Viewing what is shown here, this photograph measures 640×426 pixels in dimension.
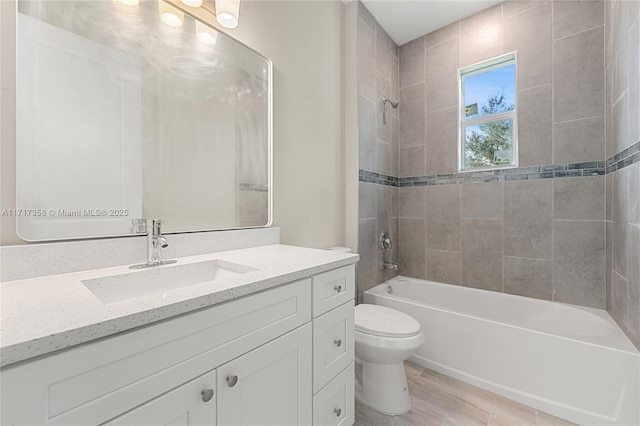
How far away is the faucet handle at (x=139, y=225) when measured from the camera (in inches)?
42.7

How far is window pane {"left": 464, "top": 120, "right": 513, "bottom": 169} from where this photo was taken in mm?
2332

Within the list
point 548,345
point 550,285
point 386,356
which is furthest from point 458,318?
point 550,285

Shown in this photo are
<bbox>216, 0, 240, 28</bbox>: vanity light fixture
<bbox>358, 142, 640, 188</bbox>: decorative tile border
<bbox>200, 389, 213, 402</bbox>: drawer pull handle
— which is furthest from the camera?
<bbox>358, 142, 640, 188</bbox>: decorative tile border

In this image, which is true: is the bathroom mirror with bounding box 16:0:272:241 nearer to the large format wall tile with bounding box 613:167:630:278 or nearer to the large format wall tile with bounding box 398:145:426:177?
the large format wall tile with bounding box 398:145:426:177

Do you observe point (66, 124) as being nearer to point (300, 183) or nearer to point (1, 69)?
point (1, 69)

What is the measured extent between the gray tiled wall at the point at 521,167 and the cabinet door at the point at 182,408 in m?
2.36

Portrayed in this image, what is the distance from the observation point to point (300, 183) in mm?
1836

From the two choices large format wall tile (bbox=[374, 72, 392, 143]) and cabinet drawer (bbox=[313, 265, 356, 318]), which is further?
large format wall tile (bbox=[374, 72, 392, 143])

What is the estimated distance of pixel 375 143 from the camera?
2445 mm

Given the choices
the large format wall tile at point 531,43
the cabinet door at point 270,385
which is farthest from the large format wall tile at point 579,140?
the cabinet door at point 270,385

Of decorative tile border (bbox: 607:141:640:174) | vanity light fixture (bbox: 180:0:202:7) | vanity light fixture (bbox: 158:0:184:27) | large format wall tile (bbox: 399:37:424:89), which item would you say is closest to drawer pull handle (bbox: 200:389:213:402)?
vanity light fixture (bbox: 158:0:184:27)

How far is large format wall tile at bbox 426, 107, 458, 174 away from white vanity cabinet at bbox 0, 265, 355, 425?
6.08 ft

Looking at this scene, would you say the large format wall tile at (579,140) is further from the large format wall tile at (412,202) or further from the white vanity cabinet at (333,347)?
the white vanity cabinet at (333,347)

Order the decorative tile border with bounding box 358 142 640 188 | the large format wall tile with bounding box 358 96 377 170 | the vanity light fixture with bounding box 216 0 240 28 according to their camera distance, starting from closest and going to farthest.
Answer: the vanity light fixture with bounding box 216 0 240 28
the decorative tile border with bounding box 358 142 640 188
the large format wall tile with bounding box 358 96 377 170
